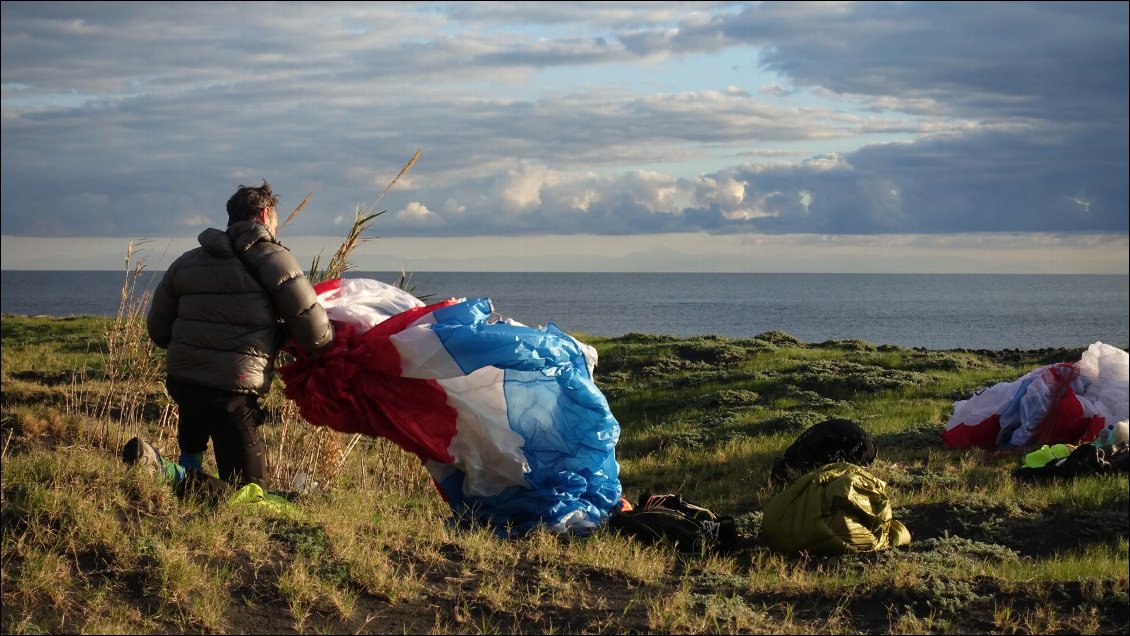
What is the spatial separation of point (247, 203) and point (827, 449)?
5.87m

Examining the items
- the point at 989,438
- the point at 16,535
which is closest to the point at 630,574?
the point at 16,535

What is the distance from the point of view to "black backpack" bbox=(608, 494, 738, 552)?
723 centimetres

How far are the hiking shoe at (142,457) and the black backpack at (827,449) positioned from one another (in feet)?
18.3

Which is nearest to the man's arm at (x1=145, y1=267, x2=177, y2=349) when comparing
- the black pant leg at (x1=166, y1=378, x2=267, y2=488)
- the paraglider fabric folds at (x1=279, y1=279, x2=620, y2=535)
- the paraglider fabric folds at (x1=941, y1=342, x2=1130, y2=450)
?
the black pant leg at (x1=166, y1=378, x2=267, y2=488)

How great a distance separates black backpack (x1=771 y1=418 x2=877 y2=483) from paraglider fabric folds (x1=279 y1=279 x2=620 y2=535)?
9.69 ft

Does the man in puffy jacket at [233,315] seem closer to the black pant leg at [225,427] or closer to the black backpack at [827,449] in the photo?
the black pant leg at [225,427]

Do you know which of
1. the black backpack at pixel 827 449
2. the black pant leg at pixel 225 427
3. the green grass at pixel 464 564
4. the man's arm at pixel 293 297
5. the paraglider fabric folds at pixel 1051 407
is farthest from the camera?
the paraglider fabric folds at pixel 1051 407

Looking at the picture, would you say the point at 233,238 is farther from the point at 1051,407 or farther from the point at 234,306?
the point at 1051,407

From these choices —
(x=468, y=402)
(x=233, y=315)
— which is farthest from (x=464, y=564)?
(x=233, y=315)

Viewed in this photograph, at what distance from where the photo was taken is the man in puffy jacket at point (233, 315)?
6609 mm

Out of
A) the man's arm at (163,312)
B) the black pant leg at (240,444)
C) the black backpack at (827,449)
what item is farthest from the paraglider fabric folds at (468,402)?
the black backpack at (827,449)

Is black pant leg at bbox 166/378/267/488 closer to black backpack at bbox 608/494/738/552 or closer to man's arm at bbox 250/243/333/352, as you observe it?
man's arm at bbox 250/243/333/352

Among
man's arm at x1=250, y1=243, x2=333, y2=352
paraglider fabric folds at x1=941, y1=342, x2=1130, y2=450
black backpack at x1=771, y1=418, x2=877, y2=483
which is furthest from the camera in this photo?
paraglider fabric folds at x1=941, y1=342, x2=1130, y2=450

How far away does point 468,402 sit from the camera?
7.31m
